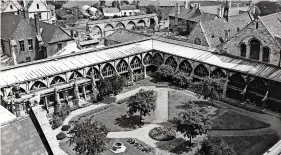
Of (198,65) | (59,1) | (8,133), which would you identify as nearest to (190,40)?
(198,65)

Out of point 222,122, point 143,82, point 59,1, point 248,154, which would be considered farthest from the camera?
point 59,1

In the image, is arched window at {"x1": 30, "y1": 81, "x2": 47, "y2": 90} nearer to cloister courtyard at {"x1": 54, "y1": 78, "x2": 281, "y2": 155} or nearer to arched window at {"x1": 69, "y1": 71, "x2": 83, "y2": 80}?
arched window at {"x1": 69, "y1": 71, "x2": 83, "y2": 80}

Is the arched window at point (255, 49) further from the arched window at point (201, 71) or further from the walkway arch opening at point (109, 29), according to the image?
the walkway arch opening at point (109, 29)

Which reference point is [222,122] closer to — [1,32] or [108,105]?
[108,105]

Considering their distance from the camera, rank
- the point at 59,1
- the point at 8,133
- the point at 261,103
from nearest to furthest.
→ the point at 8,133 → the point at 261,103 → the point at 59,1

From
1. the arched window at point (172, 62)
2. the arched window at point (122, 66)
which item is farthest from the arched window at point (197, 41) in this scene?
the arched window at point (122, 66)

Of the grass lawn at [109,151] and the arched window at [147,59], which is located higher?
the arched window at [147,59]

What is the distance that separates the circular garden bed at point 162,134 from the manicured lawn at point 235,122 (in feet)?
23.0

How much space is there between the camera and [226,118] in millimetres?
49062

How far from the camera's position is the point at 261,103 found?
2063 inches

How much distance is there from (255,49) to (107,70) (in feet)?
95.6

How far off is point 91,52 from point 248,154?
35787 millimetres

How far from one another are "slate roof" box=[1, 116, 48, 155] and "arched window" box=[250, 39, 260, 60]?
1910 inches

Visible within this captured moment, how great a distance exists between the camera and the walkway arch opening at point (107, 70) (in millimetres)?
60531
